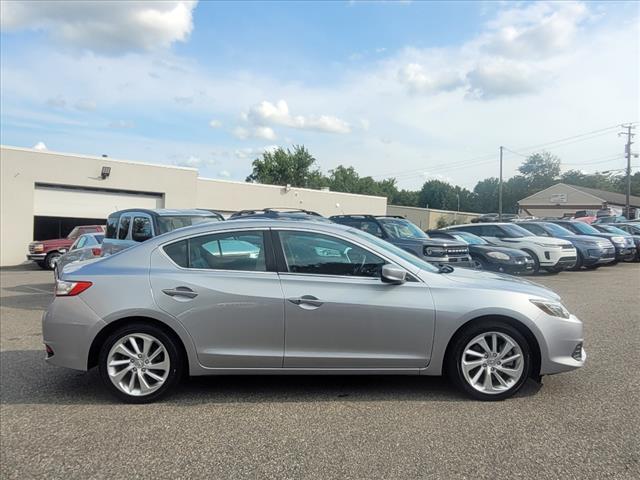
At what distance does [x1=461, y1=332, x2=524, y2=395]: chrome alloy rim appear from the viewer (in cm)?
446

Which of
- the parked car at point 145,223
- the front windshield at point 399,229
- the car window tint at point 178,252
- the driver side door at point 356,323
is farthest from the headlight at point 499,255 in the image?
the car window tint at point 178,252

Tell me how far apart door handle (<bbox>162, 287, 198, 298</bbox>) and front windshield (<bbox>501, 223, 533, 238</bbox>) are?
13415 millimetres

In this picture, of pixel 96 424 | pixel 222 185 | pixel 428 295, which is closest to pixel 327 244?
pixel 428 295

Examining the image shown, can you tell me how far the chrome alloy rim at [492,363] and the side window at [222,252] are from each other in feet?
6.35

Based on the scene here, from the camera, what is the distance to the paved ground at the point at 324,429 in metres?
3.40

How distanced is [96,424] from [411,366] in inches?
102

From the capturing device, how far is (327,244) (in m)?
4.71

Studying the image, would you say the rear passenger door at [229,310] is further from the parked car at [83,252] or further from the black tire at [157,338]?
the parked car at [83,252]

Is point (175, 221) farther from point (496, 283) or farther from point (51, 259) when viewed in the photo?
point (51, 259)

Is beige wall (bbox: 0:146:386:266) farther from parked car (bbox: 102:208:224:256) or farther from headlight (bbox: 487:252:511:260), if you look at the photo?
headlight (bbox: 487:252:511:260)

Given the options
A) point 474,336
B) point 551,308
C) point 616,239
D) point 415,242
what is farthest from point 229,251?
point 616,239

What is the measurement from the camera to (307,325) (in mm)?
4453

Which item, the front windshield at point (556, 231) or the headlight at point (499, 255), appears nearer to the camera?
the headlight at point (499, 255)

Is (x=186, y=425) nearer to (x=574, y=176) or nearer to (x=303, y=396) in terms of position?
(x=303, y=396)
